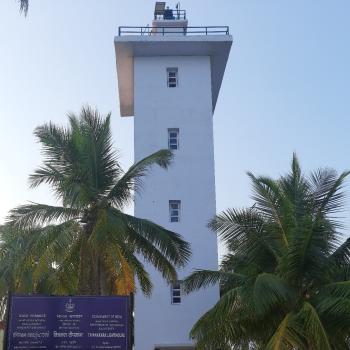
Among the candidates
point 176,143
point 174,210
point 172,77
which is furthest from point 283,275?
point 172,77

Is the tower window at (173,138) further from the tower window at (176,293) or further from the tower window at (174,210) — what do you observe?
the tower window at (176,293)

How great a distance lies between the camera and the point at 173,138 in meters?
32.8

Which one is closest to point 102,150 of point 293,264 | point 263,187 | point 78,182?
point 78,182

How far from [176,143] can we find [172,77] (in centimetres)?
388

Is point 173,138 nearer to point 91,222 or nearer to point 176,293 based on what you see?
point 176,293

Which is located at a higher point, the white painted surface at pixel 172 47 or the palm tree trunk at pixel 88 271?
the white painted surface at pixel 172 47

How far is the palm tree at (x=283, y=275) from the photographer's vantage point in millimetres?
20906

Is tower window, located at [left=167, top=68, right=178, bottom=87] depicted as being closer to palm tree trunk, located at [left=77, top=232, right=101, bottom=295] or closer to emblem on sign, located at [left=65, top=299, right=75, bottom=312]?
palm tree trunk, located at [left=77, top=232, right=101, bottom=295]

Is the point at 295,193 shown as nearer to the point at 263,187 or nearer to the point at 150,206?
the point at 263,187

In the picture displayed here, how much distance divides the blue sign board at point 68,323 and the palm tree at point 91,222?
15.1 ft

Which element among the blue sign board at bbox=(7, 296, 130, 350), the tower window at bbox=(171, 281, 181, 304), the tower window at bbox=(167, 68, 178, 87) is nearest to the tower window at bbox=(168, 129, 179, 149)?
the tower window at bbox=(167, 68, 178, 87)

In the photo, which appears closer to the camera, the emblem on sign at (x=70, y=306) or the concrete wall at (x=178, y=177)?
the emblem on sign at (x=70, y=306)

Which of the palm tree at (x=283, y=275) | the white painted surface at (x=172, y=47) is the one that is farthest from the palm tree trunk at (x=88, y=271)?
the white painted surface at (x=172, y=47)

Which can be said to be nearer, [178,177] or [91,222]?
[91,222]
